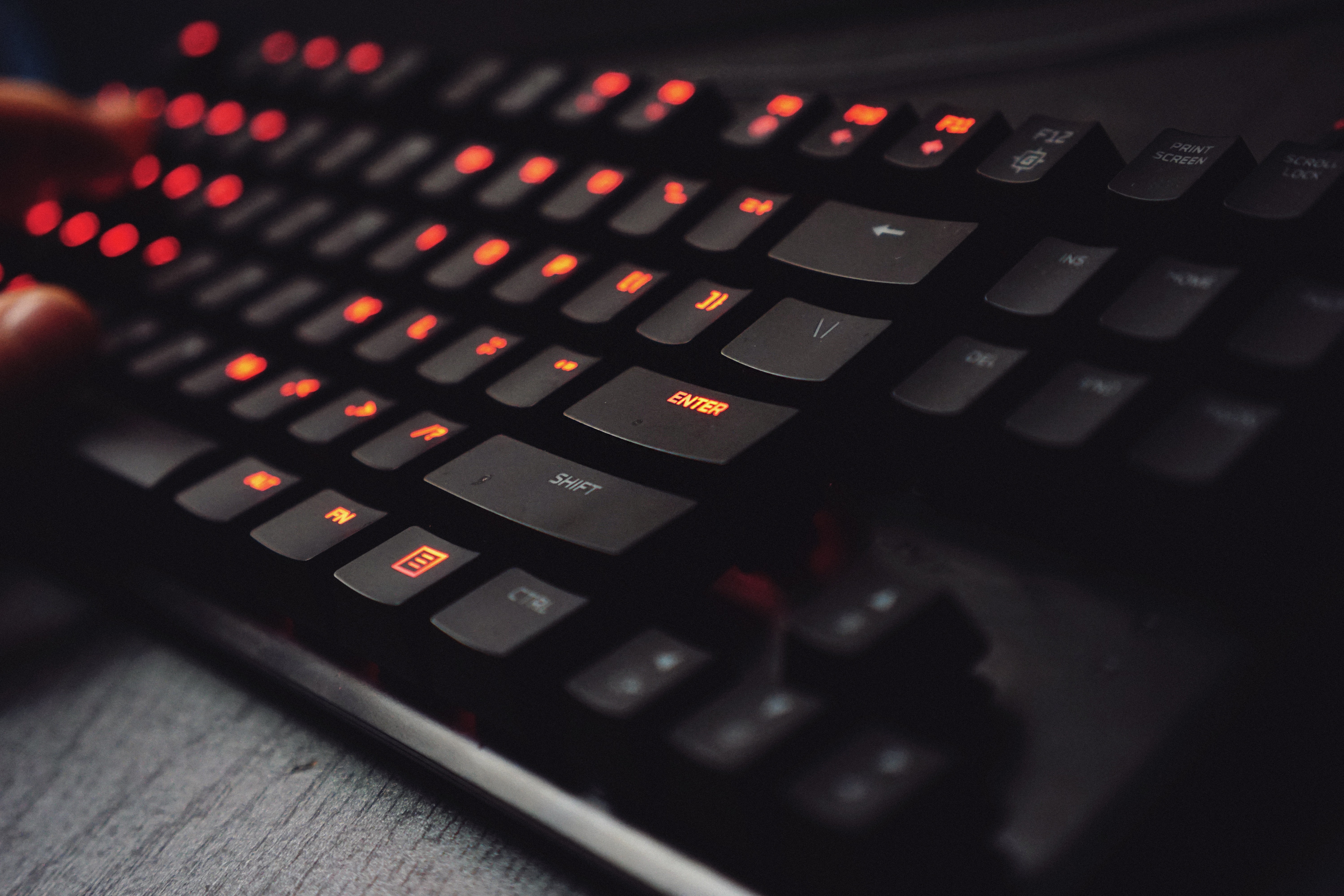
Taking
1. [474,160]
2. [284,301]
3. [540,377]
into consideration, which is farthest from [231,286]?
[540,377]

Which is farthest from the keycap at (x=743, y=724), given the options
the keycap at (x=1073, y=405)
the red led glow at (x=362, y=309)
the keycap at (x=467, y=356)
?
the red led glow at (x=362, y=309)

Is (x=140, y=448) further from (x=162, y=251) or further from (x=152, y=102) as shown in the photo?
(x=152, y=102)

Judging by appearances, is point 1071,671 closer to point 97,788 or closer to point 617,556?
point 617,556

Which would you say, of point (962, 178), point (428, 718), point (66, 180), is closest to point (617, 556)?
point (428, 718)

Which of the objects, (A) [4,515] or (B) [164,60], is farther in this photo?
(B) [164,60]

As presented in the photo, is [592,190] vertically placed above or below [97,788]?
above

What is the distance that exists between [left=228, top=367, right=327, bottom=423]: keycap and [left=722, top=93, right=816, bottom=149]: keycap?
0.75ft

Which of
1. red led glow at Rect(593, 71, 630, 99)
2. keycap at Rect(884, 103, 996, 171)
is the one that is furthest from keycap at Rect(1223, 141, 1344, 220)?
red led glow at Rect(593, 71, 630, 99)

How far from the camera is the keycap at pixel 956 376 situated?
0.33 meters

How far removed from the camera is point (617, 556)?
0.32 m

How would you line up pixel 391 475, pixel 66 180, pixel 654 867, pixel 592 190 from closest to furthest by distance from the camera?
pixel 654 867 → pixel 391 475 → pixel 592 190 → pixel 66 180

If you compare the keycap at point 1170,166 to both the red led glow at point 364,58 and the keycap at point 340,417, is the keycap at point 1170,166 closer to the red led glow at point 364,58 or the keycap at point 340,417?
the keycap at point 340,417

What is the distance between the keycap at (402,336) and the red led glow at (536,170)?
9cm

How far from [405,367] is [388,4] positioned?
455mm
